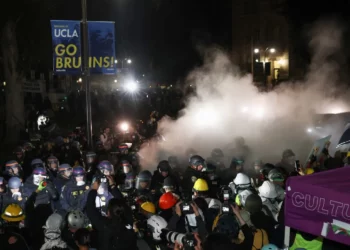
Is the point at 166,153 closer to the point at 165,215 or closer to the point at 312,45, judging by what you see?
the point at 165,215

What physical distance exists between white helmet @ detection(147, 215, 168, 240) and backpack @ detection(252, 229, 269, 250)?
111cm

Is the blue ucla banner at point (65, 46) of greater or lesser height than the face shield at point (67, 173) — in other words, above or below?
above

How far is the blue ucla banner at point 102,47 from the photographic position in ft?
39.6

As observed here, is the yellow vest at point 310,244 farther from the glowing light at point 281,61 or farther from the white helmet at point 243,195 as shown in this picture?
the glowing light at point 281,61

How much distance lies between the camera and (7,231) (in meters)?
5.26

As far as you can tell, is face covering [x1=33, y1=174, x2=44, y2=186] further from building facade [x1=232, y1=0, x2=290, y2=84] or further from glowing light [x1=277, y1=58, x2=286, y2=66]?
glowing light [x1=277, y1=58, x2=286, y2=66]

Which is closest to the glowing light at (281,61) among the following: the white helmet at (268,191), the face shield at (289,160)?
the face shield at (289,160)

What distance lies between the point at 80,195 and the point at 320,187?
4.35 m

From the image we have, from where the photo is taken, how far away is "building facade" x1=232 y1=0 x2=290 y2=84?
112 feet

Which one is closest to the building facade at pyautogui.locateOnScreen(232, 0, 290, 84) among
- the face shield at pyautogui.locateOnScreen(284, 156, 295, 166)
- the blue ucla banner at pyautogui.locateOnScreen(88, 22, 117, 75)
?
the blue ucla banner at pyautogui.locateOnScreen(88, 22, 117, 75)

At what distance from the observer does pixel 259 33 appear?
133 feet

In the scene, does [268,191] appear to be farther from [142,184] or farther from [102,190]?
[102,190]

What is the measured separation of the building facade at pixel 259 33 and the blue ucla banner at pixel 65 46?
22.8 meters

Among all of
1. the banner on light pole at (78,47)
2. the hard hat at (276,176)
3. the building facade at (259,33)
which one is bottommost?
the hard hat at (276,176)
